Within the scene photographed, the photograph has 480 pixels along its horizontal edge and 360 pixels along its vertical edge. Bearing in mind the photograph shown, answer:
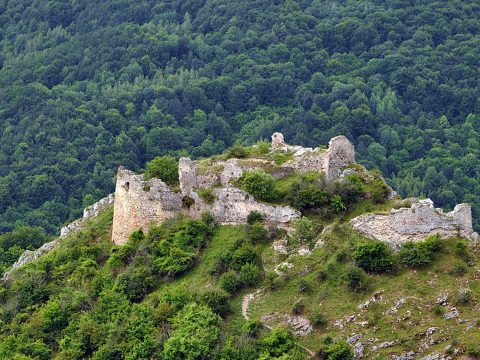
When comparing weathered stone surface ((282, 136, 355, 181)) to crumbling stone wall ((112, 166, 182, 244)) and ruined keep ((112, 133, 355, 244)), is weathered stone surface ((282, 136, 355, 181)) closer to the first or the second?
ruined keep ((112, 133, 355, 244))

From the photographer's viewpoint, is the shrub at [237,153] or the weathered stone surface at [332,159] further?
the shrub at [237,153]

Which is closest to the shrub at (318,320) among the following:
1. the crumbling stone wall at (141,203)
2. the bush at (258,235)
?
the bush at (258,235)

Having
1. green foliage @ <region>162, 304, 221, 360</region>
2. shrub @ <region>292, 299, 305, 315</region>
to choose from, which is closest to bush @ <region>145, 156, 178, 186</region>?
green foliage @ <region>162, 304, 221, 360</region>

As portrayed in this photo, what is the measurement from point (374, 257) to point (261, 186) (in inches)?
276

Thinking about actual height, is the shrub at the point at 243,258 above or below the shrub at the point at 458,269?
below

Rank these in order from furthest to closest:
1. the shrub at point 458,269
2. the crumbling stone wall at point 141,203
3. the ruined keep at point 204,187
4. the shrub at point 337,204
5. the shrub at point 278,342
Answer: the crumbling stone wall at point 141,203 → the ruined keep at point 204,187 → the shrub at point 337,204 → the shrub at point 458,269 → the shrub at point 278,342

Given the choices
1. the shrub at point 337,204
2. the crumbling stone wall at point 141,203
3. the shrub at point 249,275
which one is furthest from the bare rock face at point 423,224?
the crumbling stone wall at point 141,203

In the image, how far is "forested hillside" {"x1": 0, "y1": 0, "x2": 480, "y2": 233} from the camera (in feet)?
404

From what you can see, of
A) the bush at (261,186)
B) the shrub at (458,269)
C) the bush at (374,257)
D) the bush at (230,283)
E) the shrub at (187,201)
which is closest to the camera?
the shrub at (458,269)

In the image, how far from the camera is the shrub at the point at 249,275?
204 feet

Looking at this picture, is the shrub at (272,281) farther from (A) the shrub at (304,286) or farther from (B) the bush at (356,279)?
(B) the bush at (356,279)

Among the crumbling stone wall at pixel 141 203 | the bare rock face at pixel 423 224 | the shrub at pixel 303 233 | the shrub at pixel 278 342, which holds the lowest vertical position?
the crumbling stone wall at pixel 141 203

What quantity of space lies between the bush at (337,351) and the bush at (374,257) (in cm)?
438

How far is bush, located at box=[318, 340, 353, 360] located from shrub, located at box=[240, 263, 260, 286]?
575 centimetres
